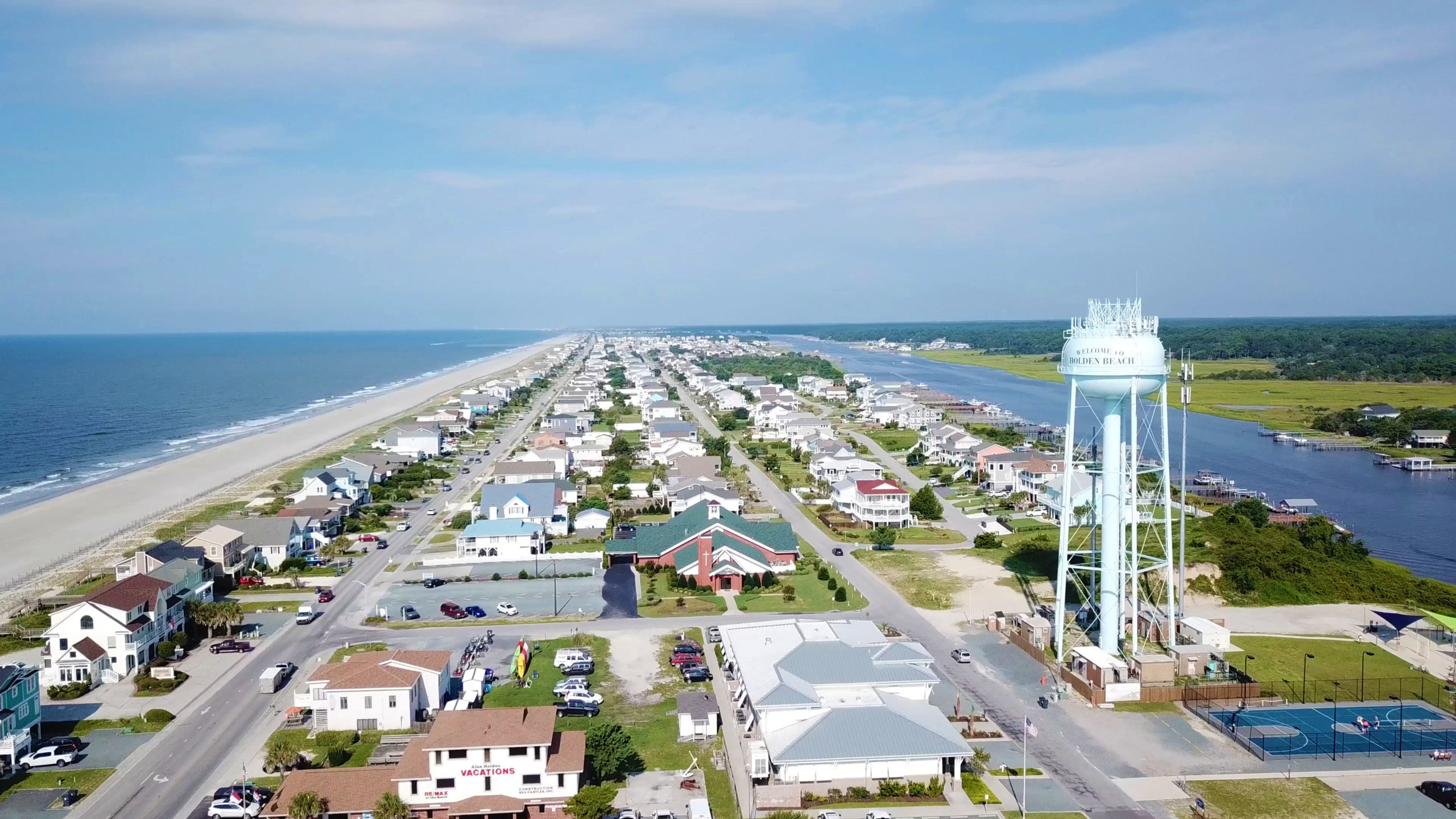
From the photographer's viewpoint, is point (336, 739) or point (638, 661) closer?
point (336, 739)

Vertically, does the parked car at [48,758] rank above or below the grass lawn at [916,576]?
below

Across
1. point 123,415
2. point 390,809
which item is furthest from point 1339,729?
point 123,415

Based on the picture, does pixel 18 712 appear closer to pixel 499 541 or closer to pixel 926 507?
pixel 499 541

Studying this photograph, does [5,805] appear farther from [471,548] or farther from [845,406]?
[845,406]

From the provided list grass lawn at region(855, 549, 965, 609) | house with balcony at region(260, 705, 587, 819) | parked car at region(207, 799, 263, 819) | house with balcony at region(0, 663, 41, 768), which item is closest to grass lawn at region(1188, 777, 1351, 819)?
house with balcony at region(260, 705, 587, 819)

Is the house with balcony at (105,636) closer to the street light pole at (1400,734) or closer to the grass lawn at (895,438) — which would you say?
the street light pole at (1400,734)

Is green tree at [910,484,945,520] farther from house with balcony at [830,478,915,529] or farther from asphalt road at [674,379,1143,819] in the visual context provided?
asphalt road at [674,379,1143,819]

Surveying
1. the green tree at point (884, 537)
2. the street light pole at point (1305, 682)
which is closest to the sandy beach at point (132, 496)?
the green tree at point (884, 537)
